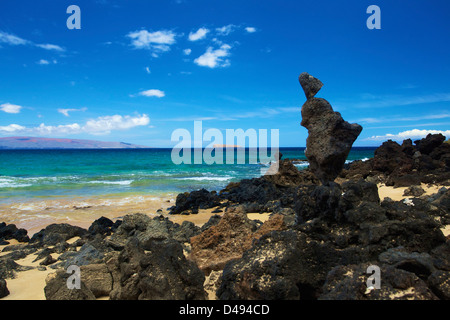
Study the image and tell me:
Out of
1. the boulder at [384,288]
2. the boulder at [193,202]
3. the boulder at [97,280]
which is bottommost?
the boulder at [193,202]

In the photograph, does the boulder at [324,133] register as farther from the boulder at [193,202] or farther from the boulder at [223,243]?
the boulder at [193,202]

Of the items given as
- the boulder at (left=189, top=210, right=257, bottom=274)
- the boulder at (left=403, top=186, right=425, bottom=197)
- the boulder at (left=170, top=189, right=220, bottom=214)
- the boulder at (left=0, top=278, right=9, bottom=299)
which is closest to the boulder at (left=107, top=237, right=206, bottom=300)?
the boulder at (left=189, top=210, right=257, bottom=274)

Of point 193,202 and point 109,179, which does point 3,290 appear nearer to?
point 193,202

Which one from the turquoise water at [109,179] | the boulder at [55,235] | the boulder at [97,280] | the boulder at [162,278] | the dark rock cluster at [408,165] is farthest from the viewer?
the turquoise water at [109,179]

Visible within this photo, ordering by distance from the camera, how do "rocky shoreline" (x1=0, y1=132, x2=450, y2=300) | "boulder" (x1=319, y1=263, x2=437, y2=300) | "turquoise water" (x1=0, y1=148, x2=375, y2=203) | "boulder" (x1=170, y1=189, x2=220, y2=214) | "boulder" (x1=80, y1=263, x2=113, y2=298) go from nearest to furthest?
"boulder" (x1=319, y1=263, x2=437, y2=300) → "rocky shoreline" (x1=0, y1=132, x2=450, y2=300) → "boulder" (x1=80, y1=263, x2=113, y2=298) → "boulder" (x1=170, y1=189, x2=220, y2=214) → "turquoise water" (x1=0, y1=148, x2=375, y2=203)

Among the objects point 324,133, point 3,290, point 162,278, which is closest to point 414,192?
point 324,133

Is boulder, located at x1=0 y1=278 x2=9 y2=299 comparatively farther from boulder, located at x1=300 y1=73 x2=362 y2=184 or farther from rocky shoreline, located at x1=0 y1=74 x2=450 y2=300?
boulder, located at x1=300 y1=73 x2=362 y2=184

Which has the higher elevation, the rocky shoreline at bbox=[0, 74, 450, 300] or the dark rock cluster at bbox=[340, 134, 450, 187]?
the dark rock cluster at bbox=[340, 134, 450, 187]

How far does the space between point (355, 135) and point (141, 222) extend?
15.6ft

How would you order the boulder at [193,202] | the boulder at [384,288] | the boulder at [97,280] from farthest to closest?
the boulder at [193,202]
the boulder at [97,280]
the boulder at [384,288]

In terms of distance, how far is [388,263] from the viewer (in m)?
3.12

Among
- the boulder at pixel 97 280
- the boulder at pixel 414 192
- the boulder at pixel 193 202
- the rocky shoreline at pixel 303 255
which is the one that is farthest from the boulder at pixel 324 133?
the boulder at pixel 193 202

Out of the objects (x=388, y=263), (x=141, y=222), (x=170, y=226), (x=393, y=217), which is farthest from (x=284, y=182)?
(x=388, y=263)
